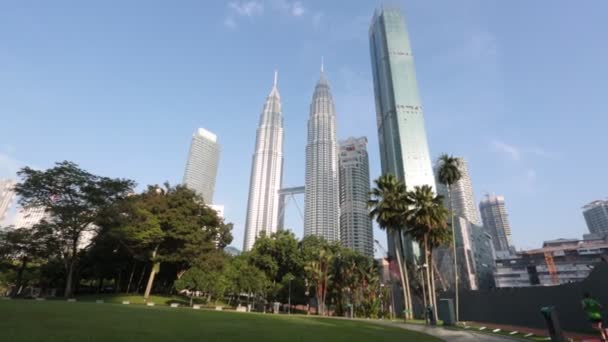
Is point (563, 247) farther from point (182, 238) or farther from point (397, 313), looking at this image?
point (182, 238)

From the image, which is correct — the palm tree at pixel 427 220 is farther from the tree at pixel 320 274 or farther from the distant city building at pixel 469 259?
the distant city building at pixel 469 259

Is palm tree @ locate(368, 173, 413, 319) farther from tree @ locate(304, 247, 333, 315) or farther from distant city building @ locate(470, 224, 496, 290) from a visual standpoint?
distant city building @ locate(470, 224, 496, 290)

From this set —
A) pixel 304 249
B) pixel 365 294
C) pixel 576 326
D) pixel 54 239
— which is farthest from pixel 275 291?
pixel 576 326

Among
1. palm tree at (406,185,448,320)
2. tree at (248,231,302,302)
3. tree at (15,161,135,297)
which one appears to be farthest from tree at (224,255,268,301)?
palm tree at (406,185,448,320)

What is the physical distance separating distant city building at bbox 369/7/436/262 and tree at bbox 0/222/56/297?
462ft

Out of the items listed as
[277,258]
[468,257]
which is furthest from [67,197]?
[468,257]

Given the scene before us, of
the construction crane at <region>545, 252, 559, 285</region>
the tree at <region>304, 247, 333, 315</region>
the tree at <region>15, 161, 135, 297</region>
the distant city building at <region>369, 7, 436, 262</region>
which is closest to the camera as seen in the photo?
the tree at <region>15, 161, 135, 297</region>

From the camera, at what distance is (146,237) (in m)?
43.8

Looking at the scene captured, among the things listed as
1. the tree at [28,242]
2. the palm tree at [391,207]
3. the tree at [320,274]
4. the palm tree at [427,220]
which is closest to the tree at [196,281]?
the tree at [320,274]

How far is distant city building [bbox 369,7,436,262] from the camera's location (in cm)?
16575

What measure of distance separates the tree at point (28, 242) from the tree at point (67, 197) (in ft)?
3.79

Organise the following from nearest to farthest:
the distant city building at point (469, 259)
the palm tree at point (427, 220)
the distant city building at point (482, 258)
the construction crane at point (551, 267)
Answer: the palm tree at point (427, 220) → the construction crane at point (551, 267) → the distant city building at point (469, 259) → the distant city building at point (482, 258)

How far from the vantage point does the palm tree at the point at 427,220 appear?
38.3m

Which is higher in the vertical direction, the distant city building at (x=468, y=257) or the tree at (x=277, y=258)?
the distant city building at (x=468, y=257)
